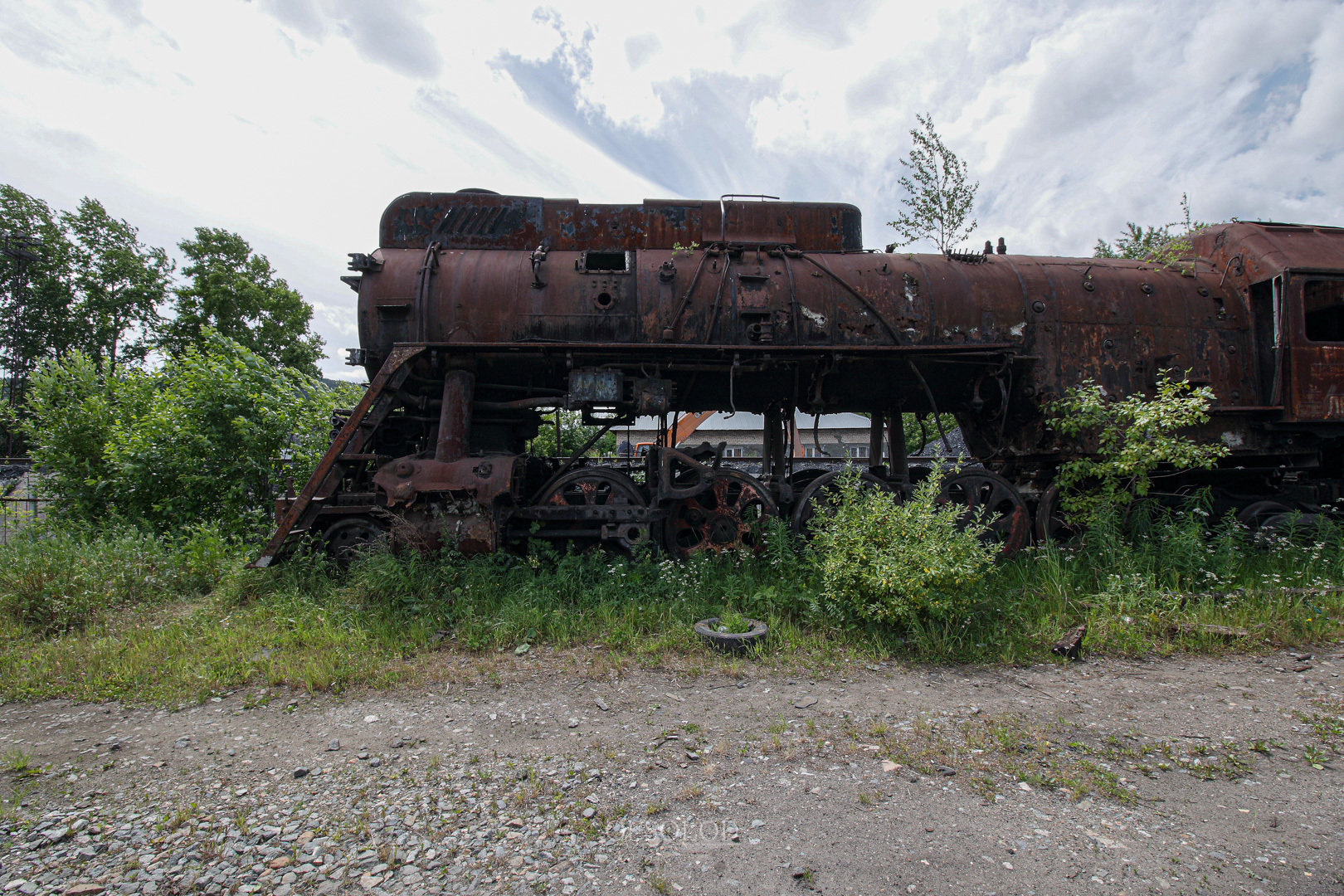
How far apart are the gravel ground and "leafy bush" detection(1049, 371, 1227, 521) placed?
2.20 m

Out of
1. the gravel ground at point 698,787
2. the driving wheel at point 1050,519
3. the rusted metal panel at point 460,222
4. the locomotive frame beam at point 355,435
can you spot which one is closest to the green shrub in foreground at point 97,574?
the locomotive frame beam at point 355,435

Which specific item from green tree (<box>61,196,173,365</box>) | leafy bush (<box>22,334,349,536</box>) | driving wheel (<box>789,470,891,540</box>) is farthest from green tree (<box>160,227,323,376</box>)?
driving wheel (<box>789,470,891,540</box>)

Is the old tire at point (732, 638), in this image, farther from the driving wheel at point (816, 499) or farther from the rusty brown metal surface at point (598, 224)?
the rusty brown metal surface at point (598, 224)

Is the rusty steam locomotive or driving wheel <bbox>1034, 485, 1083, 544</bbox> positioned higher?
the rusty steam locomotive

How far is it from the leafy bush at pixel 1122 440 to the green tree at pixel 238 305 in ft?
98.7

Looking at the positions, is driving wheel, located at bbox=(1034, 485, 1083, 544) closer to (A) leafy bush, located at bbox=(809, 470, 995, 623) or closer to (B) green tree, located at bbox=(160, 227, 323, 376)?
(A) leafy bush, located at bbox=(809, 470, 995, 623)

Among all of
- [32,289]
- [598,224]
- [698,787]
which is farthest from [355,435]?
[32,289]

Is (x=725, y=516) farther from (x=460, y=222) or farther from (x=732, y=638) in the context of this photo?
(x=460, y=222)

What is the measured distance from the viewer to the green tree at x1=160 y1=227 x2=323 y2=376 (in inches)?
1086

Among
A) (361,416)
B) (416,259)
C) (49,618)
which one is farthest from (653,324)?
(49,618)

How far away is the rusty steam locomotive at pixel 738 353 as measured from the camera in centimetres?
589

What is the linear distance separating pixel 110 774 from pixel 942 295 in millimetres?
7153

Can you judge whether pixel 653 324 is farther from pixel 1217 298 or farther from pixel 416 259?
pixel 1217 298

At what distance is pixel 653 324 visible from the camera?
611 cm
